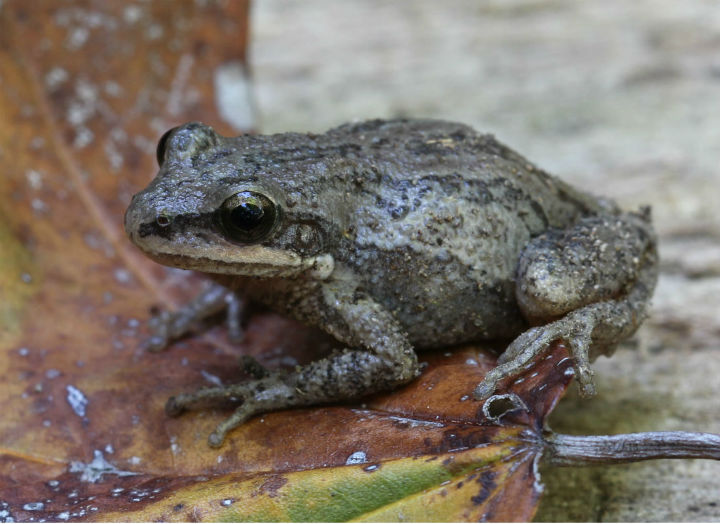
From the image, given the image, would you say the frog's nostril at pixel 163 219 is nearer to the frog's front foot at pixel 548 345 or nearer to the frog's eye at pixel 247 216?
the frog's eye at pixel 247 216

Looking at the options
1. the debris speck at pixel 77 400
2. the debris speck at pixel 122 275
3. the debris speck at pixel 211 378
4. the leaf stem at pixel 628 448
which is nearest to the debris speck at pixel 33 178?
the debris speck at pixel 122 275

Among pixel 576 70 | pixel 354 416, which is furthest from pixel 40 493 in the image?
pixel 576 70

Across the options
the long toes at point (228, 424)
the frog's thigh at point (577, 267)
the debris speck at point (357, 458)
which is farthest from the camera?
the frog's thigh at point (577, 267)

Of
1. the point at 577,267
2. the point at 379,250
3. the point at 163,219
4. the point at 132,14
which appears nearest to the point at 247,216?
the point at 163,219

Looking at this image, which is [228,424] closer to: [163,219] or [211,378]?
[211,378]

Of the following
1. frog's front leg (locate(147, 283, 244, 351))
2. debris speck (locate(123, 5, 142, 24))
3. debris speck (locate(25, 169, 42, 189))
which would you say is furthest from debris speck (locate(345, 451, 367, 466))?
debris speck (locate(123, 5, 142, 24))
